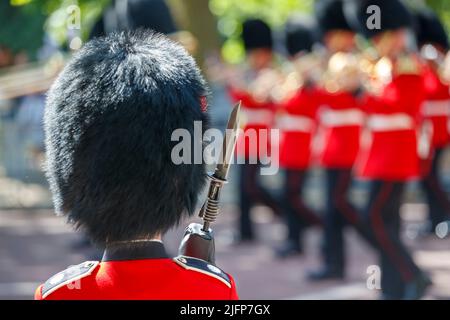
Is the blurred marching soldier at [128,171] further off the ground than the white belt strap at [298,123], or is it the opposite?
the white belt strap at [298,123]

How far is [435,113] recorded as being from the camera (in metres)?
7.32

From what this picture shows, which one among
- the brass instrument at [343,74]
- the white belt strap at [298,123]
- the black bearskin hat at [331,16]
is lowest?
the white belt strap at [298,123]

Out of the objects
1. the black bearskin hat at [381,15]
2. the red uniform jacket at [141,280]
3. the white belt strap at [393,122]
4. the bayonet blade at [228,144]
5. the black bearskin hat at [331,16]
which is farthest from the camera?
the black bearskin hat at [331,16]

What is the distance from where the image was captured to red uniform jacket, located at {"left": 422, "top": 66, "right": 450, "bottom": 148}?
7152 mm

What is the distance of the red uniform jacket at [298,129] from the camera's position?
6781 mm

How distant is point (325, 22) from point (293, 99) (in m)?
0.60

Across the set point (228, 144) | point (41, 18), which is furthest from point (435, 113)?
point (228, 144)

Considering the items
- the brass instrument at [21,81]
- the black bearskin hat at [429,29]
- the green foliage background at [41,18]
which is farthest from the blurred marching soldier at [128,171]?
the black bearskin hat at [429,29]

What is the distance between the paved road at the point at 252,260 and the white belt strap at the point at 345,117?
3.10ft

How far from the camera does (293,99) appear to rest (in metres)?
6.82

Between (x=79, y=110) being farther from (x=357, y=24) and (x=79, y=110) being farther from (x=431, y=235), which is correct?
(x=431, y=235)

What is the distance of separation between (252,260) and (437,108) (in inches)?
73.6

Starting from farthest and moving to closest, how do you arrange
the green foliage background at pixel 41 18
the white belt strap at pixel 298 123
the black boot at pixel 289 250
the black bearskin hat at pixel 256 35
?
the black bearskin hat at pixel 256 35, the white belt strap at pixel 298 123, the black boot at pixel 289 250, the green foliage background at pixel 41 18

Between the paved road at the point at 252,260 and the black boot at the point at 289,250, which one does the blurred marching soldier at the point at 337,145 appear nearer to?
the paved road at the point at 252,260
